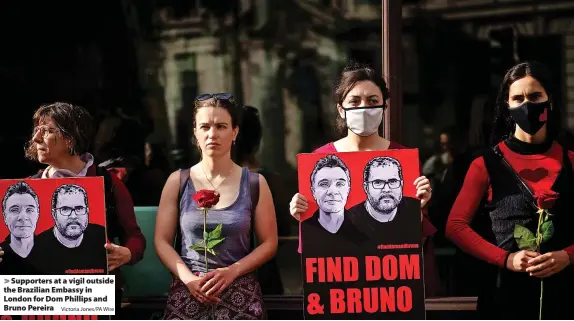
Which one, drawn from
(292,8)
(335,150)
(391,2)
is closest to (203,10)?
(292,8)

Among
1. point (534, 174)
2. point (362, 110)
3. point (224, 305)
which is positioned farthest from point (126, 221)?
point (534, 174)

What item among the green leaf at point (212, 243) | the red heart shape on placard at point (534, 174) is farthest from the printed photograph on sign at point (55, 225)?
the red heart shape on placard at point (534, 174)

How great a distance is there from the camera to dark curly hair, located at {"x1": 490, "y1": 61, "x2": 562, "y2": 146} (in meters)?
3.92

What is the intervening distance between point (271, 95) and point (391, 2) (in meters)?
0.94

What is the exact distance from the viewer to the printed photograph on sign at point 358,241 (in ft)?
12.3

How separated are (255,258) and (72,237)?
82cm

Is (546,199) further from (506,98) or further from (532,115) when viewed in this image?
(506,98)

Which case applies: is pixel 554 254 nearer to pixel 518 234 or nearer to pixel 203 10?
pixel 518 234

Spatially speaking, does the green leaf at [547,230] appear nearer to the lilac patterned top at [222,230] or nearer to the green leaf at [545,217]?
the green leaf at [545,217]

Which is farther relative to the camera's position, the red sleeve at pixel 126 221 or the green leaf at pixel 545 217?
the red sleeve at pixel 126 221

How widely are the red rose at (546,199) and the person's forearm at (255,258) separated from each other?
A: 1.19 m

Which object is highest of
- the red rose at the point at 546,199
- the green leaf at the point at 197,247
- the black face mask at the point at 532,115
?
the black face mask at the point at 532,115

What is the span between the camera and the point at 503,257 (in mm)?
3830

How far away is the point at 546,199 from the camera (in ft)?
12.1
